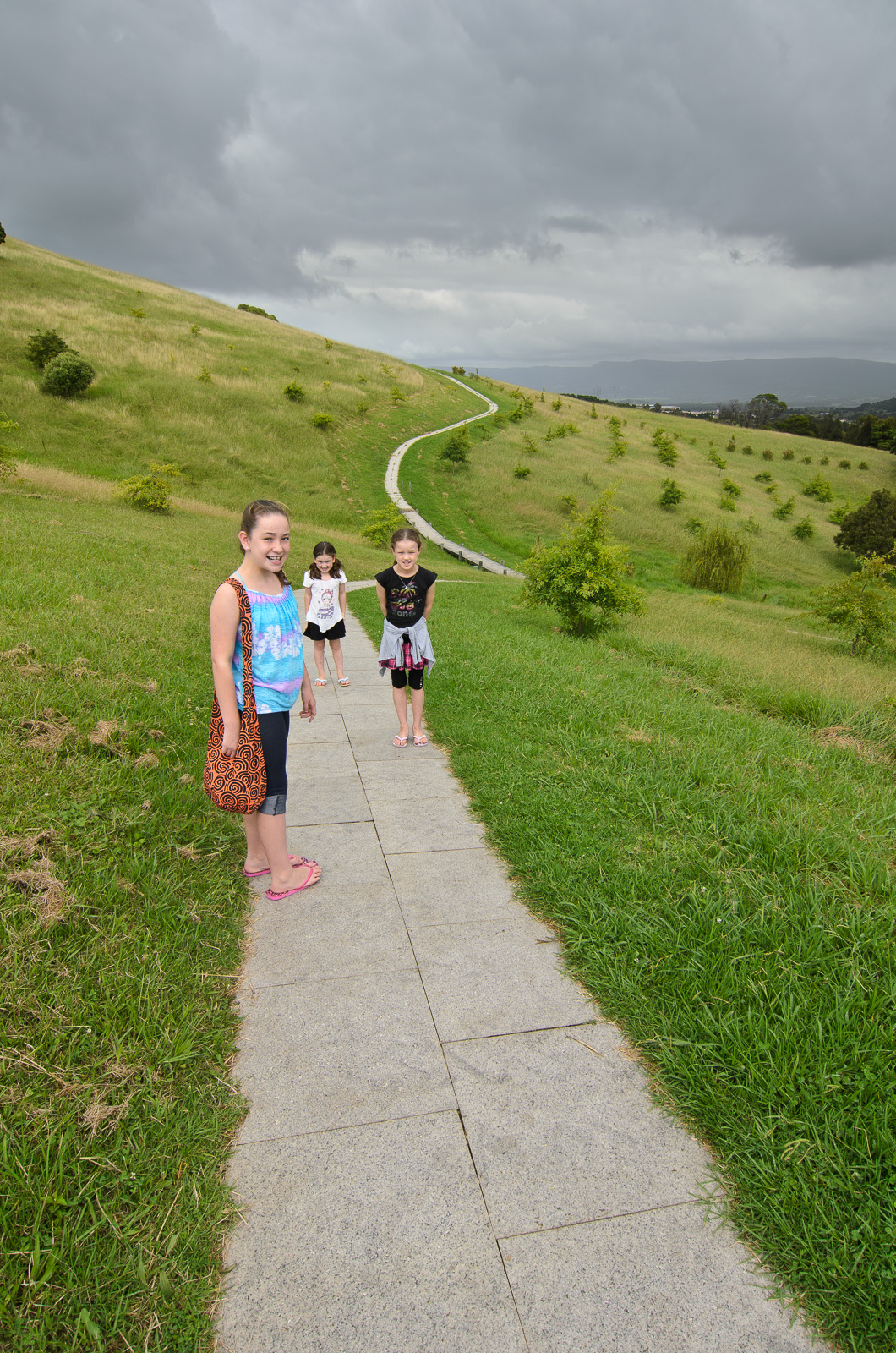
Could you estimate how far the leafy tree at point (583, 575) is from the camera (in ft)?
39.5

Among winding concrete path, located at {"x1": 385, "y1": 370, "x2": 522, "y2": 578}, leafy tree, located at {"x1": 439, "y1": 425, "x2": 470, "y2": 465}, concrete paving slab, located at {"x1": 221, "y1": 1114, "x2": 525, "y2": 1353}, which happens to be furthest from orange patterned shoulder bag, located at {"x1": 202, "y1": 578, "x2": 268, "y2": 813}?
leafy tree, located at {"x1": 439, "y1": 425, "x2": 470, "y2": 465}

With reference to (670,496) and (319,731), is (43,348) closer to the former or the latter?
(670,496)

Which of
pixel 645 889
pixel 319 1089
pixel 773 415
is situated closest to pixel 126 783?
pixel 319 1089

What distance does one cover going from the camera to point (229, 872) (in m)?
3.56

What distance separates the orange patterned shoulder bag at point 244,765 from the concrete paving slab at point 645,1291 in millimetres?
1980

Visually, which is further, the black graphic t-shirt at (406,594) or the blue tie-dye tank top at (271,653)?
the black graphic t-shirt at (406,594)

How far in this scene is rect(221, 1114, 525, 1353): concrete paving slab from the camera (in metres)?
1.62

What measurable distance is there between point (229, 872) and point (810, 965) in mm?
2932

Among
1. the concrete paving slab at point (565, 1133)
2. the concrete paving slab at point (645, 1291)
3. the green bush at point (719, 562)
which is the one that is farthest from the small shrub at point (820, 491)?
the concrete paving slab at point (645, 1291)

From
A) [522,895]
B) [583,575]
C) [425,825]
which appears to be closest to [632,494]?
[583,575]

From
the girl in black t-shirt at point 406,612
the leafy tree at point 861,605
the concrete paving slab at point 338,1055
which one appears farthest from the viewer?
the leafy tree at point 861,605

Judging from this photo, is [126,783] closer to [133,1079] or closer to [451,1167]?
[133,1079]

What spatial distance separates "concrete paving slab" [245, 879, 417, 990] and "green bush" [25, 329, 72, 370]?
39.3 metres

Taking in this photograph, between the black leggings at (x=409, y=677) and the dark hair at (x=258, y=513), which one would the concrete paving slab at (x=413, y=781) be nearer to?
the black leggings at (x=409, y=677)
